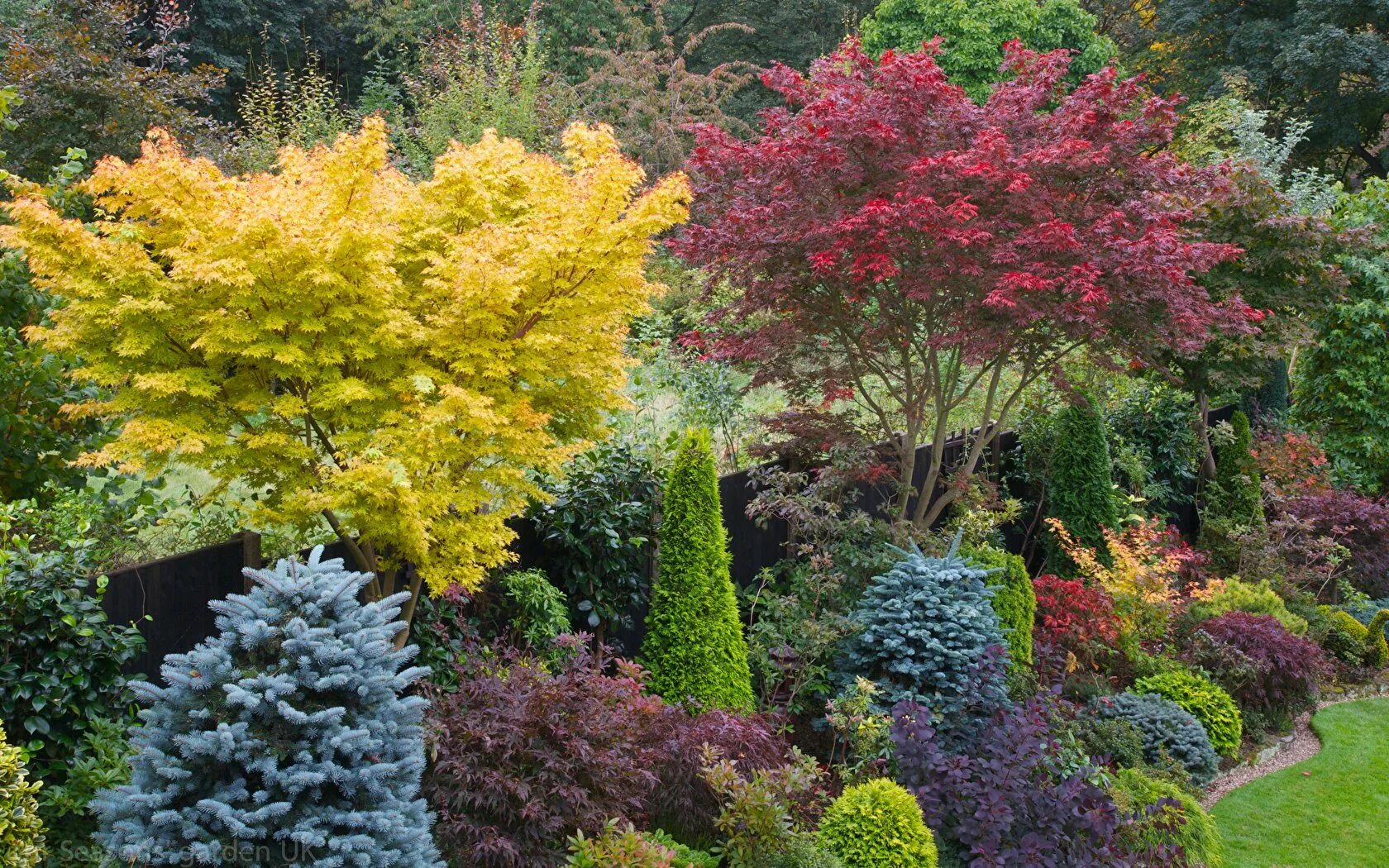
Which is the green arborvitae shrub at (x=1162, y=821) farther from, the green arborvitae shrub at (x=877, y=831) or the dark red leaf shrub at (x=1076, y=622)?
the dark red leaf shrub at (x=1076, y=622)

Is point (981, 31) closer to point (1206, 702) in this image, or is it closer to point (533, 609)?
point (1206, 702)

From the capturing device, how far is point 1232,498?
A: 460 inches

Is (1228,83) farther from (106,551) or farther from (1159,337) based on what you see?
(106,551)

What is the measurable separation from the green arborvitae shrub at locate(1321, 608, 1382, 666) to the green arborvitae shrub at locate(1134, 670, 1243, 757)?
236 cm

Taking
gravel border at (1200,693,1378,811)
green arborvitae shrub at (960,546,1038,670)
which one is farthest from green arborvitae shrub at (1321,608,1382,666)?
green arborvitae shrub at (960,546,1038,670)

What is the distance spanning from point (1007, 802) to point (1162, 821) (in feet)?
3.32

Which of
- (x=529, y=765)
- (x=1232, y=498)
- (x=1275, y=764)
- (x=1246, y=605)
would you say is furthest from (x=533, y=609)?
(x=1232, y=498)

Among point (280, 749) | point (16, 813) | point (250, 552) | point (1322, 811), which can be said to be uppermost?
point (250, 552)

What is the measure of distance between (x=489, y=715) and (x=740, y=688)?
214cm

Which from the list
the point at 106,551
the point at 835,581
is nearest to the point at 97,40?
the point at 106,551

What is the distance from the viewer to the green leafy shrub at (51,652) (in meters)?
4.32

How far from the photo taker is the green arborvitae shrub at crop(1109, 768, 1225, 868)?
234 inches

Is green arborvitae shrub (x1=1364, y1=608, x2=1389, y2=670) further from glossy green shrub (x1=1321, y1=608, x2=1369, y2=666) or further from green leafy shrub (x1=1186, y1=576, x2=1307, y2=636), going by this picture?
green leafy shrub (x1=1186, y1=576, x2=1307, y2=636)

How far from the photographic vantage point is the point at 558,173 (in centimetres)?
612
